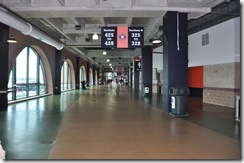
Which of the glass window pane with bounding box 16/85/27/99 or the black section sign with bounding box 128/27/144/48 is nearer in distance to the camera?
the black section sign with bounding box 128/27/144/48

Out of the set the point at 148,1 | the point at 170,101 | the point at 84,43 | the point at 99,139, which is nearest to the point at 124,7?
the point at 148,1

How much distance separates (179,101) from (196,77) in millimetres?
7812

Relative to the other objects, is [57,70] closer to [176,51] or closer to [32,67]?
[32,67]

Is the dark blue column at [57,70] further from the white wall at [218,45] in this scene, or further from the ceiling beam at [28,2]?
the white wall at [218,45]

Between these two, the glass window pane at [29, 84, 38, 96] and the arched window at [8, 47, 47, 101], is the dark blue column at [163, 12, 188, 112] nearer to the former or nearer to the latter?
the arched window at [8, 47, 47, 101]

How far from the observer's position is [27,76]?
1217cm

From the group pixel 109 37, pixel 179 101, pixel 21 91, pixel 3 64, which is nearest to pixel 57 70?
pixel 21 91

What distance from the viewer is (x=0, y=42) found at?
786cm

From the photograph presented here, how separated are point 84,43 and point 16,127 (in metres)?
9.34

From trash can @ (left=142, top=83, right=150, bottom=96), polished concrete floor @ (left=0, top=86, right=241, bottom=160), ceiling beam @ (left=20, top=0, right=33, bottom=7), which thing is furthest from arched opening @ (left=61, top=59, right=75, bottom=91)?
polished concrete floor @ (left=0, top=86, right=241, bottom=160)

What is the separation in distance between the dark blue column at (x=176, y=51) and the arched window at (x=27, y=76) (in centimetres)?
716

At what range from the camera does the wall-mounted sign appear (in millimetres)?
8820

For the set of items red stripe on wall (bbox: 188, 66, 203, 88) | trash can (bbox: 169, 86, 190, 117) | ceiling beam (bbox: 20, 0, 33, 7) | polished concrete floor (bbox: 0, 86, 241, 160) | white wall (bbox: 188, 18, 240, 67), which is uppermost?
ceiling beam (bbox: 20, 0, 33, 7)

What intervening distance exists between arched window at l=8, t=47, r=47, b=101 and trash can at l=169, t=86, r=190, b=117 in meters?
7.30
